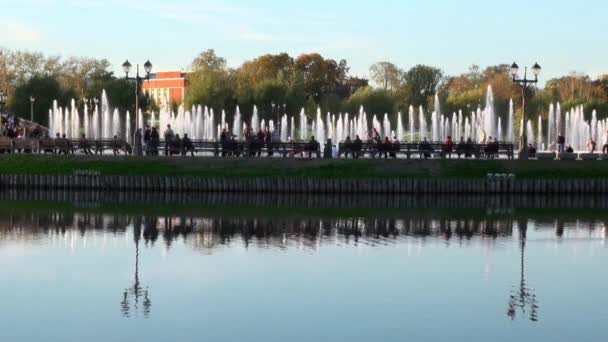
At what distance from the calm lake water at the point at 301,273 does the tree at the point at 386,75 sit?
114737 millimetres

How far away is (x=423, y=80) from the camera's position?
546ft

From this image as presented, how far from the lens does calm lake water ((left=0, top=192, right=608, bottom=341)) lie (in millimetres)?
21047

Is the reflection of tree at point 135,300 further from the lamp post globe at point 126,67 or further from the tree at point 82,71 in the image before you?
the tree at point 82,71

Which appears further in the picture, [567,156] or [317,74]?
[317,74]

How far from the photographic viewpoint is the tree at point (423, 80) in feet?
538

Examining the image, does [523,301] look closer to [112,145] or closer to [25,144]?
[112,145]

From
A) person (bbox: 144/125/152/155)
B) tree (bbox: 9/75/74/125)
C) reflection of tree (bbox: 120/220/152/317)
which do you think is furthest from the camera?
tree (bbox: 9/75/74/125)

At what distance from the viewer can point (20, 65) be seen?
13262 centimetres

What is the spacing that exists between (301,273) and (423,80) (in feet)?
462

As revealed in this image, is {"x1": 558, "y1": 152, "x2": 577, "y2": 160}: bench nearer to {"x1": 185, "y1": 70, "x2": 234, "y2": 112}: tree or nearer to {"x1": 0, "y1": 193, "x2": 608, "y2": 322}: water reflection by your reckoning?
{"x1": 0, "y1": 193, "x2": 608, "y2": 322}: water reflection

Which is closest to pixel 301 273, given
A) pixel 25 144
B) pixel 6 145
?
pixel 25 144

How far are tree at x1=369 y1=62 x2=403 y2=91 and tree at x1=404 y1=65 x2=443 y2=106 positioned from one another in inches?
81.2

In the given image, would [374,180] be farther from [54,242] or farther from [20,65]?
[20,65]

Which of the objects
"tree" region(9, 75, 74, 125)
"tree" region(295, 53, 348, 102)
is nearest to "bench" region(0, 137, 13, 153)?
"tree" region(9, 75, 74, 125)
